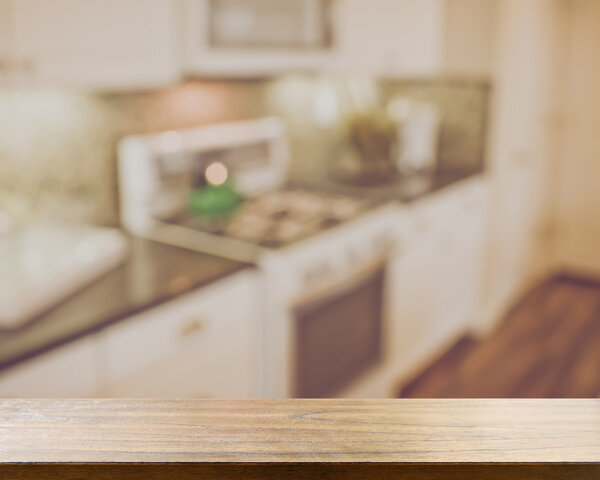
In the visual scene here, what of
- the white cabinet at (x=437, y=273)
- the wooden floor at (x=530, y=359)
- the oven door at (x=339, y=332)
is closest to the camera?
the oven door at (x=339, y=332)

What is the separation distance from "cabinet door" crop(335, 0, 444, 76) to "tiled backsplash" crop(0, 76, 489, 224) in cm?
38

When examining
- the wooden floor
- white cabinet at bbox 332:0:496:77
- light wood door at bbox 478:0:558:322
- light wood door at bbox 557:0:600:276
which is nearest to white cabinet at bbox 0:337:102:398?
white cabinet at bbox 332:0:496:77

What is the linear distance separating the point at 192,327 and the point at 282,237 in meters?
0.47

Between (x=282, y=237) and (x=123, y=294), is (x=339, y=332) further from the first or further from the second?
(x=123, y=294)

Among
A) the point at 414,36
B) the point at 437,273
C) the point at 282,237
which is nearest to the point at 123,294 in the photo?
the point at 282,237

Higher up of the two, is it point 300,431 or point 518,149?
point 300,431

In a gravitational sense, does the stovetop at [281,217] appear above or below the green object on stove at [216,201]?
below

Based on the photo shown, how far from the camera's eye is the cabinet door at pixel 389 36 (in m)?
2.69

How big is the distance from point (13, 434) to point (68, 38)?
1.53 m

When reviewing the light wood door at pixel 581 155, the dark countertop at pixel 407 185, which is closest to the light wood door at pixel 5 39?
the dark countertop at pixel 407 185

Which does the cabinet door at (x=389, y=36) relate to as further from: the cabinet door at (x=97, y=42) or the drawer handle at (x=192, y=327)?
the drawer handle at (x=192, y=327)

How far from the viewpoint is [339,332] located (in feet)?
7.73

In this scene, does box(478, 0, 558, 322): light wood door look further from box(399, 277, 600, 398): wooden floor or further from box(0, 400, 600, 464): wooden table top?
box(0, 400, 600, 464): wooden table top

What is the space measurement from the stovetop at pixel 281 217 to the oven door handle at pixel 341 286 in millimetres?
185
